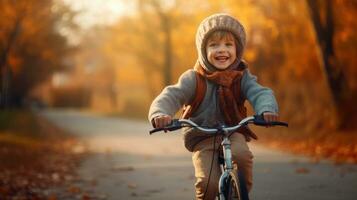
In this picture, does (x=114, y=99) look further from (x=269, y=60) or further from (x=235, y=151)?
(x=235, y=151)

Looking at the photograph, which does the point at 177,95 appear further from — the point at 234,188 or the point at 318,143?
the point at 318,143

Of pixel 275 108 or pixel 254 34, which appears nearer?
pixel 275 108

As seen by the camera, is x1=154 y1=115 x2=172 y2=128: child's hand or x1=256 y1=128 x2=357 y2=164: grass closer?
x1=154 y1=115 x2=172 y2=128: child's hand

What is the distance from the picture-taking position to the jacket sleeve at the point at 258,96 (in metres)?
4.50

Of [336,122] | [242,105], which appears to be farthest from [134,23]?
[242,105]

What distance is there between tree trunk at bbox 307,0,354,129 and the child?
12.8 metres

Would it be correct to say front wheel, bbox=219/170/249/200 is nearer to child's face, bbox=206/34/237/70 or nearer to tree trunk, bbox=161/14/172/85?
child's face, bbox=206/34/237/70

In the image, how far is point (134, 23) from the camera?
138ft

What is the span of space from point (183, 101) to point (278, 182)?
14.6ft

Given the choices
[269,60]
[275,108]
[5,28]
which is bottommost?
[275,108]

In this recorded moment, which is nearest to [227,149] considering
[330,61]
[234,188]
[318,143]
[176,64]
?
[234,188]

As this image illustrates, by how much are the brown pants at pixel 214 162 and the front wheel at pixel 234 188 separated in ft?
0.69

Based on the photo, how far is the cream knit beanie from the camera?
4.93 metres

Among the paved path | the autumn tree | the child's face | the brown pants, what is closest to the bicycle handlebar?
the brown pants
